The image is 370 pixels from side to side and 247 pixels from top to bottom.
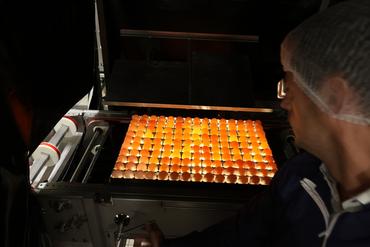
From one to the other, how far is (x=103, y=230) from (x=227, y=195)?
26.7 inches

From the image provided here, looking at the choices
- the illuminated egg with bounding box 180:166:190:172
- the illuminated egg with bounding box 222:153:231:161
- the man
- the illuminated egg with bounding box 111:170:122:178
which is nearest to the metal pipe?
the illuminated egg with bounding box 111:170:122:178

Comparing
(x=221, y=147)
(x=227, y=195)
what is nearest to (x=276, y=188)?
(x=227, y=195)

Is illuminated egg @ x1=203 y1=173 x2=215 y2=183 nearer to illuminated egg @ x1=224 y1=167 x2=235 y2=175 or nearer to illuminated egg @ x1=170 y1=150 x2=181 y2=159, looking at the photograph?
illuminated egg @ x1=224 y1=167 x2=235 y2=175

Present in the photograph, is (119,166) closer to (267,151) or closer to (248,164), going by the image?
(248,164)

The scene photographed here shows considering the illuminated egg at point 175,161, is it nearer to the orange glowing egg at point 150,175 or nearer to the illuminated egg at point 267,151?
the orange glowing egg at point 150,175

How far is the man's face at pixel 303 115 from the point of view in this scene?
83 centimetres

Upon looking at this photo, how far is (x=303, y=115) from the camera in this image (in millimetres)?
862

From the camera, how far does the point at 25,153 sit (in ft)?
3.52

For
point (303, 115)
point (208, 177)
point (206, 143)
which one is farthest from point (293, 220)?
point (206, 143)

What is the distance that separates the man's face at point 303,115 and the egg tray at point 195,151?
0.70 m

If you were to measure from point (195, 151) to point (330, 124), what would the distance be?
1.00m

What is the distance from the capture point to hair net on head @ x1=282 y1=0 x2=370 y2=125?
0.70 meters

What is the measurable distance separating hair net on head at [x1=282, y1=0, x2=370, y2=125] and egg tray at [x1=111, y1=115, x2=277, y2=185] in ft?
2.82

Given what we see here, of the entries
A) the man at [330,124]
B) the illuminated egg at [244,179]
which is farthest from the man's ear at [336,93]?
the illuminated egg at [244,179]
